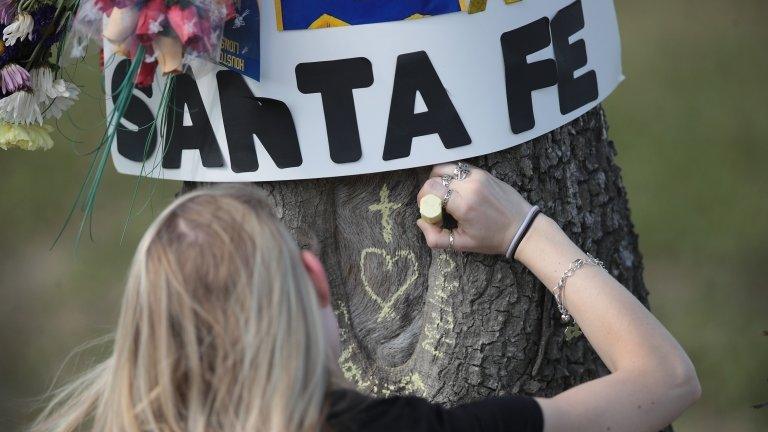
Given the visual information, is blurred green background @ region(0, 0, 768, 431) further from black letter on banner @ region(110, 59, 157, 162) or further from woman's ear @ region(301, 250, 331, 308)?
woman's ear @ region(301, 250, 331, 308)

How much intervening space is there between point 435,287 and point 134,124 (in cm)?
72

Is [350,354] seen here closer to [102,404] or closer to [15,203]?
[102,404]

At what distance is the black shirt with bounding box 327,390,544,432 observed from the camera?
1407 millimetres

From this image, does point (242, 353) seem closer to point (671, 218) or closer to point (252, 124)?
point (252, 124)

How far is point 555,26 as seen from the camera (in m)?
1.89

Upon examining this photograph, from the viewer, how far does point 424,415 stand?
1.43 m

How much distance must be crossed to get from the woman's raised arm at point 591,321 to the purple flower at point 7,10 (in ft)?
2.91

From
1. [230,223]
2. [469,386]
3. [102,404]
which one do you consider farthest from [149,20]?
[469,386]

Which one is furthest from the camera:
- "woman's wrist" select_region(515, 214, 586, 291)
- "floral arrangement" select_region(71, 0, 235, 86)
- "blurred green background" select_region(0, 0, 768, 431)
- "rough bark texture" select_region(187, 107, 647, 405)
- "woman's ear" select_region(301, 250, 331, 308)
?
"blurred green background" select_region(0, 0, 768, 431)

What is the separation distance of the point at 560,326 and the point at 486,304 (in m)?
Result: 0.20

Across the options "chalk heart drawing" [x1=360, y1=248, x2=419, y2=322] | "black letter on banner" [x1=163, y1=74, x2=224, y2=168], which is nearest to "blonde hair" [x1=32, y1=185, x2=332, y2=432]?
"black letter on banner" [x1=163, y1=74, x2=224, y2=168]

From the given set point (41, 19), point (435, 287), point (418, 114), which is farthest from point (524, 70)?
point (41, 19)

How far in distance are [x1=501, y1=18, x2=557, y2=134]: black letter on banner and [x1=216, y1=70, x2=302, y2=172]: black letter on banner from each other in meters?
0.42

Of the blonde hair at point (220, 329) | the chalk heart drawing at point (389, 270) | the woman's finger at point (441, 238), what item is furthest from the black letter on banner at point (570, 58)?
the blonde hair at point (220, 329)
